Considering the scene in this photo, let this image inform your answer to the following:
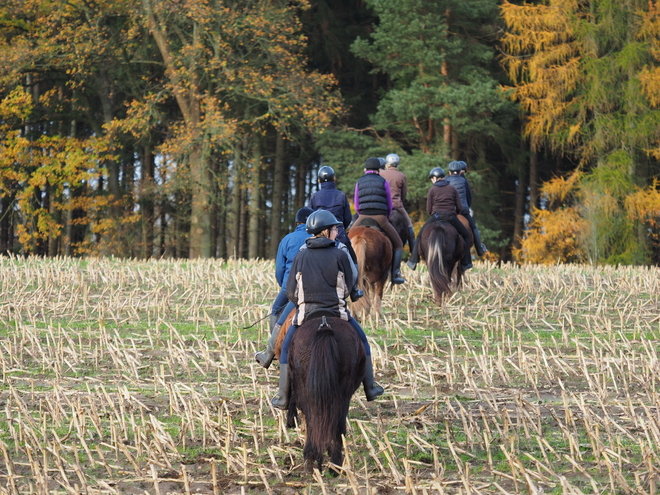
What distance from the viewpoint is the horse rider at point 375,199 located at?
1290cm

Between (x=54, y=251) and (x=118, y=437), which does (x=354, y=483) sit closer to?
(x=118, y=437)

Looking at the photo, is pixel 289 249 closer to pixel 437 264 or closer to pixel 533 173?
pixel 437 264

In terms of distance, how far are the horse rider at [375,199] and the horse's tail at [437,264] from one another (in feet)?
1.89

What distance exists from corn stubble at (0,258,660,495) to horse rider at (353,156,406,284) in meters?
1.21

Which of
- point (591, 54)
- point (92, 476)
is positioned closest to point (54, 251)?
point (591, 54)

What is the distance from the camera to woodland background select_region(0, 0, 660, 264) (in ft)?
90.6

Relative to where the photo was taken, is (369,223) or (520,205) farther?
(520,205)

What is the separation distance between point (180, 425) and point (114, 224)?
1039 inches

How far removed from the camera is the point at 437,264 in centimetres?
1341

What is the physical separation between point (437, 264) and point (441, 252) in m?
0.18

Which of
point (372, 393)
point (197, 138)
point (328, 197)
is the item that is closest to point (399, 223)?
point (328, 197)

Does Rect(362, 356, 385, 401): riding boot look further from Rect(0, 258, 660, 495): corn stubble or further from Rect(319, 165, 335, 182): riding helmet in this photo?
Rect(319, 165, 335, 182): riding helmet

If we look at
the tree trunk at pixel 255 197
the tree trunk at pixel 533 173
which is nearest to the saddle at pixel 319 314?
the tree trunk at pixel 255 197

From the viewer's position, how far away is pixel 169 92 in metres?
28.5
